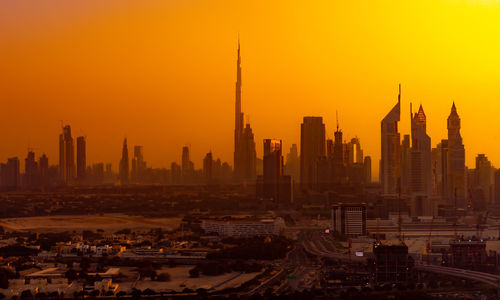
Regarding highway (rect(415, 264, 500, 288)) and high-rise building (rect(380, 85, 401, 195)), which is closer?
highway (rect(415, 264, 500, 288))

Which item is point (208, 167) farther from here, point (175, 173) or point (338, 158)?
point (338, 158)

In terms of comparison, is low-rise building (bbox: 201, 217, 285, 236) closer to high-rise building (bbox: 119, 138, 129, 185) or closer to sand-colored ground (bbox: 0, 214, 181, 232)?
sand-colored ground (bbox: 0, 214, 181, 232)

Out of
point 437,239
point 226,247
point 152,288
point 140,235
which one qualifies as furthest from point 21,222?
point 152,288

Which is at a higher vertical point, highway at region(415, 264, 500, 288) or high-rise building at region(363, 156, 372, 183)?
high-rise building at region(363, 156, 372, 183)

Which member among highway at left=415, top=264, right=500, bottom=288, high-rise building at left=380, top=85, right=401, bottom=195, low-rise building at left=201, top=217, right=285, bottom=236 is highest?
high-rise building at left=380, top=85, right=401, bottom=195

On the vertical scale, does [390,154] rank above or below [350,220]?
above

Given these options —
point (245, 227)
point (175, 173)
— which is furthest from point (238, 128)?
point (245, 227)

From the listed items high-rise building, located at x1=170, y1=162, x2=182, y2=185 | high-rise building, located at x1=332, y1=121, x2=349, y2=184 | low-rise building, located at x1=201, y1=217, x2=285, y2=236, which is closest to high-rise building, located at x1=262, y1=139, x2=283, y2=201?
high-rise building, located at x1=332, y1=121, x2=349, y2=184
